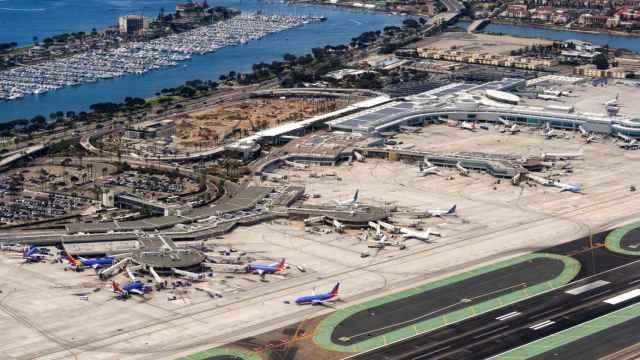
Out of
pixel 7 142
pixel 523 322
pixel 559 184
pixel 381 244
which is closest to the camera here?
pixel 523 322

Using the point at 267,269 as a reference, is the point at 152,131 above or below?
below

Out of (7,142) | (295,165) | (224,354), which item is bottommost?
(7,142)

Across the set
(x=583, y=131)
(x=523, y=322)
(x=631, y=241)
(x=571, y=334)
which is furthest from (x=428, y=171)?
(x=571, y=334)

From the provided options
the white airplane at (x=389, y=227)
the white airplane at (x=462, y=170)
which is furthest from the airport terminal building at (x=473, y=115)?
the white airplane at (x=389, y=227)

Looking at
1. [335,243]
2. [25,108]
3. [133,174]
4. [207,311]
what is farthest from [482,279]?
[25,108]

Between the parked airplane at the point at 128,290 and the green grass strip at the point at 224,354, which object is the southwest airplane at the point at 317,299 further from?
the parked airplane at the point at 128,290

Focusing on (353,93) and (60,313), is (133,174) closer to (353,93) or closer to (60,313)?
(60,313)

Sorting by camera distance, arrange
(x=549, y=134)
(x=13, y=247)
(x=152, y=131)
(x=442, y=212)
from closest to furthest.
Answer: (x=13, y=247) < (x=442, y=212) < (x=549, y=134) < (x=152, y=131)

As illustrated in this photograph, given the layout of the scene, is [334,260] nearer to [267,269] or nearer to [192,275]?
[267,269]
